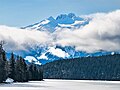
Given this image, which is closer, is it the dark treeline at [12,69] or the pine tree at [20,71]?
the dark treeline at [12,69]

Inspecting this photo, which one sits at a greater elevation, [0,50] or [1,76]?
[0,50]

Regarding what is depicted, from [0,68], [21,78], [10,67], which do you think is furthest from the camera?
[21,78]

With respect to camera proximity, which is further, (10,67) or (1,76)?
(10,67)

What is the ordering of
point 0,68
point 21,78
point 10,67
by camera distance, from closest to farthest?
point 0,68 < point 10,67 < point 21,78

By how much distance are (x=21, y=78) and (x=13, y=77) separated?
A: 690cm

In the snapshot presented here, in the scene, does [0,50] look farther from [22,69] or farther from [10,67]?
[22,69]

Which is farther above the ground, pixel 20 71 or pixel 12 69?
pixel 12 69

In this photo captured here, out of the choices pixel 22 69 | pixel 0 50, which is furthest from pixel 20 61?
pixel 0 50

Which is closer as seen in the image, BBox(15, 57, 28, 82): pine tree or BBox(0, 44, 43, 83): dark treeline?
BBox(0, 44, 43, 83): dark treeline

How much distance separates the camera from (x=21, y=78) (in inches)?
6358

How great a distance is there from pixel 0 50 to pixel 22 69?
Result: 2828 centimetres

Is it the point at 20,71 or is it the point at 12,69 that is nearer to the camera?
the point at 12,69

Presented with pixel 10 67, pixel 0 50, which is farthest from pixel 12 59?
pixel 0 50

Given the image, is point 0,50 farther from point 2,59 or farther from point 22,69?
point 22,69
